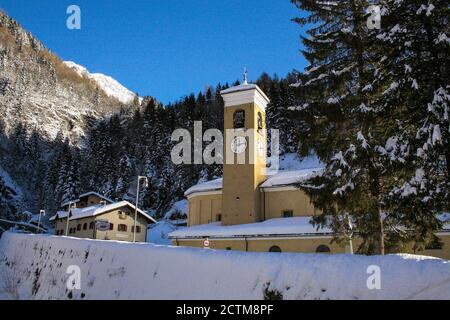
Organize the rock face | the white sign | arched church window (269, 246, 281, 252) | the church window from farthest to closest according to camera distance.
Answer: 1. the rock face
2. the white sign
3. the church window
4. arched church window (269, 246, 281, 252)

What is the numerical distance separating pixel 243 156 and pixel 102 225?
68.7ft

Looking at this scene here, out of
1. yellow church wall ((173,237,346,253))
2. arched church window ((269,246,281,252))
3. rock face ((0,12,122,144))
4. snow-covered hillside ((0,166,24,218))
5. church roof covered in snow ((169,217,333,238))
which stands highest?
rock face ((0,12,122,144))

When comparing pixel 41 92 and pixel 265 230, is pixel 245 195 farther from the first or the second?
pixel 41 92

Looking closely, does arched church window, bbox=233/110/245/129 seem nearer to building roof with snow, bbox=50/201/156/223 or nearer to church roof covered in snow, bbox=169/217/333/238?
church roof covered in snow, bbox=169/217/333/238

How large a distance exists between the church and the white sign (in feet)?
45.2

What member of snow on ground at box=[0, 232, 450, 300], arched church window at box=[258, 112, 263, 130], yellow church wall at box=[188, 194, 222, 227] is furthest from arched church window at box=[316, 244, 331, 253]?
snow on ground at box=[0, 232, 450, 300]

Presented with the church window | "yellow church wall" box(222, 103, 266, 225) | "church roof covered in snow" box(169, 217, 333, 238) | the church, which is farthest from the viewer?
"yellow church wall" box(222, 103, 266, 225)

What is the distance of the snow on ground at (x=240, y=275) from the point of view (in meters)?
6.59

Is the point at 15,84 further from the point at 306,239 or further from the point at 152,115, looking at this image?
the point at 306,239

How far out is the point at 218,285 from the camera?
828cm

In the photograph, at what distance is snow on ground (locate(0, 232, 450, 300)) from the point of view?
6.59m

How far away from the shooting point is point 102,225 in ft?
139

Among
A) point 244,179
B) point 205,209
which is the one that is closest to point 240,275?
point 244,179

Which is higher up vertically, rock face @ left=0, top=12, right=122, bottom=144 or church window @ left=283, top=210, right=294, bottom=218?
rock face @ left=0, top=12, right=122, bottom=144
